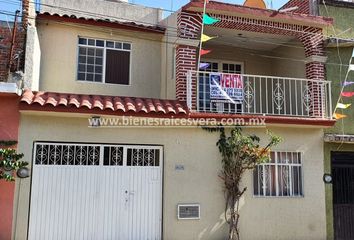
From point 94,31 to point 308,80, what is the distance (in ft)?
21.1

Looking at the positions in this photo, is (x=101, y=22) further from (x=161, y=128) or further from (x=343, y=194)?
(x=343, y=194)

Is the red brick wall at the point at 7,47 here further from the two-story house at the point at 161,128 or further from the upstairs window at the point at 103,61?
the upstairs window at the point at 103,61

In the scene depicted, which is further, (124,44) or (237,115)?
(124,44)

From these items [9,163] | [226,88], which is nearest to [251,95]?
[226,88]

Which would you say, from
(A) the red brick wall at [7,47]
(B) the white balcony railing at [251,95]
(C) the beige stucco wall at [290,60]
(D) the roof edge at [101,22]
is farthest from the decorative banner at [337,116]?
(A) the red brick wall at [7,47]

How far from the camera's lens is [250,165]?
9.79 metres

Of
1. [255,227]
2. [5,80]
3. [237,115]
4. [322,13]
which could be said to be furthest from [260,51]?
[5,80]

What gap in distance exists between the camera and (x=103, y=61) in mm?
11680

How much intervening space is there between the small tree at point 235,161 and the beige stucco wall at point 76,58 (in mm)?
3023

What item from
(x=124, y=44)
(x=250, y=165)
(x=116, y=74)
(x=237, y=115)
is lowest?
(x=250, y=165)

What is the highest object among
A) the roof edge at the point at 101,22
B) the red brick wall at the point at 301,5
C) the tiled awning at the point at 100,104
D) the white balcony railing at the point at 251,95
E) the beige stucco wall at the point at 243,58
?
the red brick wall at the point at 301,5

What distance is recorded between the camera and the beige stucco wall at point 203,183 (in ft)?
30.2

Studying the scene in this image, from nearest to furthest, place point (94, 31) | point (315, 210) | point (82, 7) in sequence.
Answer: point (315, 210) < point (94, 31) < point (82, 7)

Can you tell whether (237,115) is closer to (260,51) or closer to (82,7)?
(260,51)
